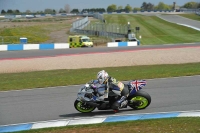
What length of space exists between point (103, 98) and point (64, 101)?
9.01ft

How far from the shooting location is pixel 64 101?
13.7 m

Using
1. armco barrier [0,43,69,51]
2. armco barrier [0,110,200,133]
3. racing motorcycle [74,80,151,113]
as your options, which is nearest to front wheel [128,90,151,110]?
racing motorcycle [74,80,151,113]

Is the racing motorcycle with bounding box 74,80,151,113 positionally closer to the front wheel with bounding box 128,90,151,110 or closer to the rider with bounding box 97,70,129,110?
the front wheel with bounding box 128,90,151,110

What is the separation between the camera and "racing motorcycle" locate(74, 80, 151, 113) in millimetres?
11336

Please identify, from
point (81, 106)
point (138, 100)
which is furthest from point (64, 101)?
point (138, 100)

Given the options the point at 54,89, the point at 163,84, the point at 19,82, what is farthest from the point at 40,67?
the point at 163,84

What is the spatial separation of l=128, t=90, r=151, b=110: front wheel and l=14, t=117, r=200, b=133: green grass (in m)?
1.75

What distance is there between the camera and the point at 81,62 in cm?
2873

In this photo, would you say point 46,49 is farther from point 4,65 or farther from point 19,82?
point 19,82

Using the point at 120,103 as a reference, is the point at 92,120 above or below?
below

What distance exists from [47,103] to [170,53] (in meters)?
22.4

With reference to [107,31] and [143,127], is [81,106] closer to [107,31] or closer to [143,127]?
[143,127]

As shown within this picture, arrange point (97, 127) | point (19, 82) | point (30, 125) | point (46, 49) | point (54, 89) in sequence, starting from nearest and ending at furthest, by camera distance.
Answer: point (97, 127)
point (30, 125)
point (54, 89)
point (19, 82)
point (46, 49)

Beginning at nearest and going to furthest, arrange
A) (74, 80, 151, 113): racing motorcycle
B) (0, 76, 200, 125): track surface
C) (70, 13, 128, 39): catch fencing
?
(74, 80, 151, 113): racing motorcycle → (0, 76, 200, 125): track surface → (70, 13, 128, 39): catch fencing
